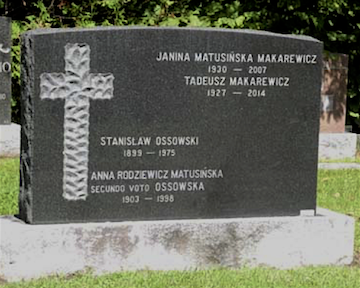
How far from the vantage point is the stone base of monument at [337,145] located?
38.6ft

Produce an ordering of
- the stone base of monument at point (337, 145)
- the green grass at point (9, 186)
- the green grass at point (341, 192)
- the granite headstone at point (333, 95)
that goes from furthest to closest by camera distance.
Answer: the granite headstone at point (333, 95)
the stone base of monument at point (337, 145)
the green grass at point (341, 192)
the green grass at point (9, 186)

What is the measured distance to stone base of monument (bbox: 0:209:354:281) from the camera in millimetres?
5316

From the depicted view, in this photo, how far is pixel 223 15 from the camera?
1347 centimetres

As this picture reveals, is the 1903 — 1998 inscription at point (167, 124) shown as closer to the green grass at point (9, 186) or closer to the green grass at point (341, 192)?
the green grass at point (341, 192)

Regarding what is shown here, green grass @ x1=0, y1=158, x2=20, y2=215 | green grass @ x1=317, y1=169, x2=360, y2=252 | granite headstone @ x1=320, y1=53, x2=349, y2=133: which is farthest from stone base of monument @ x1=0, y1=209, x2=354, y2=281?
granite headstone @ x1=320, y1=53, x2=349, y2=133

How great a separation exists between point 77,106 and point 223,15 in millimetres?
8256

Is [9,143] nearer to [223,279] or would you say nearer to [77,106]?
[77,106]

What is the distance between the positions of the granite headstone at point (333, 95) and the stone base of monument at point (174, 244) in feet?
20.5

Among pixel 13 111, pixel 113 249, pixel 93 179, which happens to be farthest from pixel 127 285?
pixel 13 111

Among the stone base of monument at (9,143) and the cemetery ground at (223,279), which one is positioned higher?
the cemetery ground at (223,279)

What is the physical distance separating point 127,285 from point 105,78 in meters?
1.22

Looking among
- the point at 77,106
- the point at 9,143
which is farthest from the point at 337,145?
the point at 77,106

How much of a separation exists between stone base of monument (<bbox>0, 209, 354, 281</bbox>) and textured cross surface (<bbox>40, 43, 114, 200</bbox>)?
0.27m

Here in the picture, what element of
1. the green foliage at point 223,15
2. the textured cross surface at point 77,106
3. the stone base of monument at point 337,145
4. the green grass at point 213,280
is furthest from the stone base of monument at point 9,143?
the green grass at point 213,280
